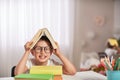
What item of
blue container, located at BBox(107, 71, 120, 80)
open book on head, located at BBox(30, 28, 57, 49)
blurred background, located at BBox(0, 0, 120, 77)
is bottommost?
blue container, located at BBox(107, 71, 120, 80)

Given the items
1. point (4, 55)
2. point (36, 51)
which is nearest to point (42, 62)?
point (36, 51)

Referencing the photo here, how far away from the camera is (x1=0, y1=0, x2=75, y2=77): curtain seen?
3.30 meters

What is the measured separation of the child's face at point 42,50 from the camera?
1.26m

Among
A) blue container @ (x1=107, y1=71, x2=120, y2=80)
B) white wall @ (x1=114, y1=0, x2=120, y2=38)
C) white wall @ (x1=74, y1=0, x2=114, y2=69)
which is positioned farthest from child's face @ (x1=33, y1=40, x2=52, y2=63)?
white wall @ (x1=114, y1=0, x2=120, y2=38)

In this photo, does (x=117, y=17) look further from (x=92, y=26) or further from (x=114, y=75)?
(x=114, y=75)

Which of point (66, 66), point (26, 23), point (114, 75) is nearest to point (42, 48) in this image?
point (66, 66)

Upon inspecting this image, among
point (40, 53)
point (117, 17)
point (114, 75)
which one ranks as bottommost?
point (114, 75)

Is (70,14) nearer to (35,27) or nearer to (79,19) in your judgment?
(79,19)

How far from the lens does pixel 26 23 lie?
336 cm

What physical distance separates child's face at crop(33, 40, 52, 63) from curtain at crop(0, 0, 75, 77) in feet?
6.88

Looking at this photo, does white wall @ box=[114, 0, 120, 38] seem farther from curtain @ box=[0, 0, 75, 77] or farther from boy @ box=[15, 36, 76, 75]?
boy @ box=[15, 36, 76, 75]

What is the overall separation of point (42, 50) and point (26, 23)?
2141mm

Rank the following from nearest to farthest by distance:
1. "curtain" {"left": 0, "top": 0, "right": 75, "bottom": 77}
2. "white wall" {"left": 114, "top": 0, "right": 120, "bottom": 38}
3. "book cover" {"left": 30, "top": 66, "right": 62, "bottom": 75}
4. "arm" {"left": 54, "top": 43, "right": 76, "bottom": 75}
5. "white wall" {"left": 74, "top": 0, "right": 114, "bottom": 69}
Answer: "book cover" {"left": 30, "top": 66, "right": 62, "bottom": 75} < "arm" {"left": 54, "top": 43, "right": 76, "bottom": 75} < "curtain" {"left": 0, "top": 0, "right": 75, "bottom": 77} < "white wall" {"left": 74, "top": 0, "right": 114, "bottom": 69} < "white wall" {"left": 114, "top": 0, "right": 120, "bottom": 38}

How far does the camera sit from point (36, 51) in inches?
49.4
